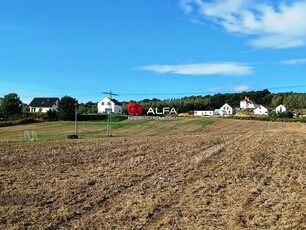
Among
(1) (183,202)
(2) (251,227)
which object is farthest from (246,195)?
(2) (251,227)

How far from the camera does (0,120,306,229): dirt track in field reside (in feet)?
28.9

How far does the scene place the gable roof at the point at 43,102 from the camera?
129 metres

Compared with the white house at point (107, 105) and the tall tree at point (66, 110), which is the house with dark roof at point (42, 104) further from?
the tall tree at point (66, 110)

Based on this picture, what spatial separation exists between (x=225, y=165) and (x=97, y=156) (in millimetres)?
8171

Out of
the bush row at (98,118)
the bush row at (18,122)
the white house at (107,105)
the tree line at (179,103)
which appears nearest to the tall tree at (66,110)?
the tree line at (179,103)

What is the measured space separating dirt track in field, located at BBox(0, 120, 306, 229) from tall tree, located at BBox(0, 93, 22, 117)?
85602 millimetres

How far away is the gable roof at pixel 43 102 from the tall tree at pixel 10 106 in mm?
24493

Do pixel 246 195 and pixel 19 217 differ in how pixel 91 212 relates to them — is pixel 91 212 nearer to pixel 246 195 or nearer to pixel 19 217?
pixel 19 217

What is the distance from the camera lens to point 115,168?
57.3ft

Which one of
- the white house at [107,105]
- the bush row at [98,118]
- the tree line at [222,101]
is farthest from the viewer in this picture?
the tree line at [222,101]

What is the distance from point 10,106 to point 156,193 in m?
97.1

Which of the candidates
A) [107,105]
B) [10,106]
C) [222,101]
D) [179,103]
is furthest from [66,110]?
[222,101]

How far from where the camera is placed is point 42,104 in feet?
427

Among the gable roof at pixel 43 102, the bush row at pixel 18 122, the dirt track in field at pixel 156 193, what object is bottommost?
the dirt track in field at pixel 156 193
